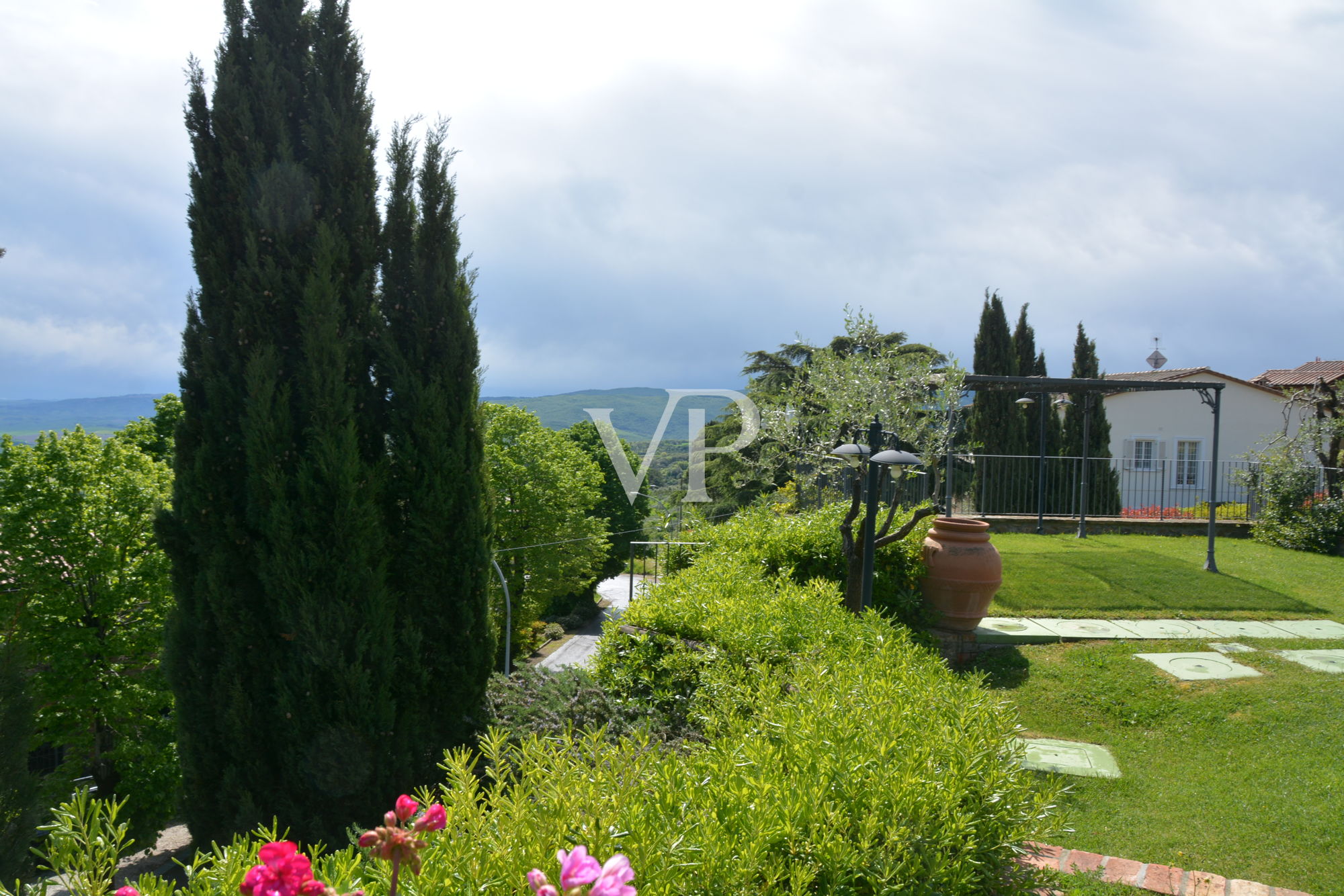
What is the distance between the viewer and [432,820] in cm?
126

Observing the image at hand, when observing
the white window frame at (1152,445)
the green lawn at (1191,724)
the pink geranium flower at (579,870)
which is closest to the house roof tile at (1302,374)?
the white window frame at (1152,445)

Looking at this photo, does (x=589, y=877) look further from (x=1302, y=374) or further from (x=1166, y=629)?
(x=1302, y=374)

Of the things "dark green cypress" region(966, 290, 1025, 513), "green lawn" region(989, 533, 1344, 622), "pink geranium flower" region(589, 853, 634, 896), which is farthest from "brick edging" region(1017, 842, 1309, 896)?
"dark green cypress" region(966, 290, 1025, 513)

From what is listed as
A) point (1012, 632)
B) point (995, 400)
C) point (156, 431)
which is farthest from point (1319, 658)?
point (156, 431)

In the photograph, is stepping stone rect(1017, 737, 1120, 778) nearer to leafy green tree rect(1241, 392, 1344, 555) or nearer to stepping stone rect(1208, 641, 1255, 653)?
stepping stone rect(1208, 641, 1255, 653)

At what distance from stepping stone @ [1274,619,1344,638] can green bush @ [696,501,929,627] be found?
372 centimetres

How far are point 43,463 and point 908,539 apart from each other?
1527cm

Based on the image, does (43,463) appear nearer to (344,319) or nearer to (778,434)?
(344,319)

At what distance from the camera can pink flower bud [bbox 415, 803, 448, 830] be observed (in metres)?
1.26

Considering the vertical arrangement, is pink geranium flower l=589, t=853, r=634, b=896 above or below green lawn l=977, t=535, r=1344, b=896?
above

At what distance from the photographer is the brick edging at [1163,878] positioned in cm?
317

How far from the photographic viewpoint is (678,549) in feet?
24.6

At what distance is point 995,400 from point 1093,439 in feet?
10.4

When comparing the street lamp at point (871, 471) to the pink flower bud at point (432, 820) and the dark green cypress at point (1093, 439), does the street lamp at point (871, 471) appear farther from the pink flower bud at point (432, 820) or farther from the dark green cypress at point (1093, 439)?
the dark green cypress at point (1093, 439)
